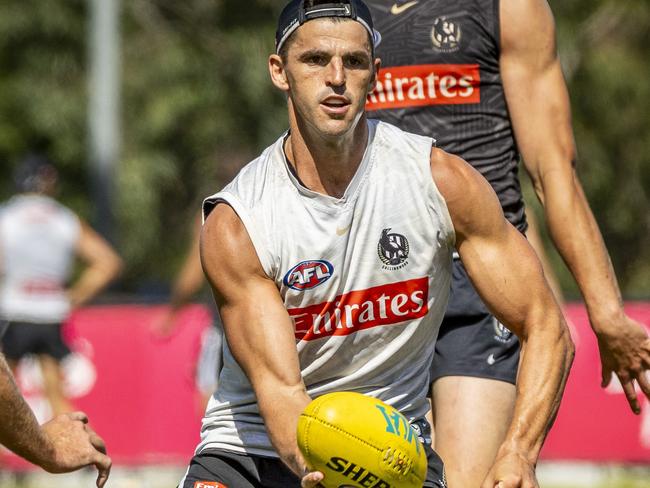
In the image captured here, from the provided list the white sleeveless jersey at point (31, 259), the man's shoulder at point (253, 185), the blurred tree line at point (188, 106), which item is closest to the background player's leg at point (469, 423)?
the man's shoulder at point (253, 185)

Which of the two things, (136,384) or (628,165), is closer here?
(136,384)

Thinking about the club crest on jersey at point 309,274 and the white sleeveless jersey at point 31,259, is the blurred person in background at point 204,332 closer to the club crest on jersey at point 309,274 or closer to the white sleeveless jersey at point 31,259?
the white sleeveless jersey at point 31,259

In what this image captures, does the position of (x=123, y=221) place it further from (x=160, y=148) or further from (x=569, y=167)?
(x=569, y=167)

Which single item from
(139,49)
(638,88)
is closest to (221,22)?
(139,49)

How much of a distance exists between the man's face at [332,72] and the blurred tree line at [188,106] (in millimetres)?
15694

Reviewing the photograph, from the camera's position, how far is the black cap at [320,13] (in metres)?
4.52

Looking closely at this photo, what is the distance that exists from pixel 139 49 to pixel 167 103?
6.09 ft

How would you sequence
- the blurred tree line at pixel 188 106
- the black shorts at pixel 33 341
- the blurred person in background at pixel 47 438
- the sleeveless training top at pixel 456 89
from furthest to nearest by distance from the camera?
1. the blurred tree line at pixel 188 106
2. the black shorts at pixel 33 341
3. the sleeveless training top at pixel 456 89
4. the blurred person in background at pixel 47 438

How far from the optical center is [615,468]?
11.2 m

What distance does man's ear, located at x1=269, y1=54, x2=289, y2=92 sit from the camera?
15.3 ft

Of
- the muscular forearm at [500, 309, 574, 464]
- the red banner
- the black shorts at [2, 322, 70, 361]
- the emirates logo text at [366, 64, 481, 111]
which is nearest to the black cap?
the emirates logo text at [366, 64, 481, 111]

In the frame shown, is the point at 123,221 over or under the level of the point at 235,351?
over

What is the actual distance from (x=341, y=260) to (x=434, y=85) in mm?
1238

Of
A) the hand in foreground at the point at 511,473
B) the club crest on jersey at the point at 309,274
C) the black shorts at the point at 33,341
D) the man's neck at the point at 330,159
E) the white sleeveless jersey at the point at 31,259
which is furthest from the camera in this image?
the white sleeveless jersey at the point at 31,259
